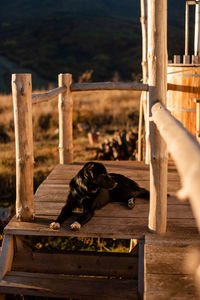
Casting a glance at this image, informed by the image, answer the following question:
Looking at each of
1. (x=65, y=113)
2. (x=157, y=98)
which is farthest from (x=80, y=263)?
(x=65, y=113)

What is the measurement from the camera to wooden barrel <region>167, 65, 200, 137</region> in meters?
4.50

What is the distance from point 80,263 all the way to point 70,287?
312 millimetres

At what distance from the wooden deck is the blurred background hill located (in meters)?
21.2

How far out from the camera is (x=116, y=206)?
3.36m

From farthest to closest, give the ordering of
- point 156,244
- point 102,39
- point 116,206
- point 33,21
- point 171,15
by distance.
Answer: point 171,15
point 33,21
point 102,39
point 116,206
point 156,244

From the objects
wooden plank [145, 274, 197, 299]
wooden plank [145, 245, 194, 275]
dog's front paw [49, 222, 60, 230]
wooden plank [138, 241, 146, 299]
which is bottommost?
wooden plank [138, 241, 146, 299]

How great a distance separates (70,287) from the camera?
2.65 meters

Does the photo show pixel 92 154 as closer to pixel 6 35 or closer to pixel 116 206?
pixel 116 206

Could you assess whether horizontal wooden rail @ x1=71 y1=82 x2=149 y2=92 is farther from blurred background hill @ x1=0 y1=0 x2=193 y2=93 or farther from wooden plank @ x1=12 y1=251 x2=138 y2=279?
blurred background hill @ x1=0 y1=0 x2=193 y2=93

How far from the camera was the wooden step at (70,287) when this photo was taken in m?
2.57

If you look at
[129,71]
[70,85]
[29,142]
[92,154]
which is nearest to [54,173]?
[70,85]

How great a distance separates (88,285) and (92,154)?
5.18 metres

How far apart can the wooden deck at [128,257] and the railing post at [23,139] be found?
0.57 feet

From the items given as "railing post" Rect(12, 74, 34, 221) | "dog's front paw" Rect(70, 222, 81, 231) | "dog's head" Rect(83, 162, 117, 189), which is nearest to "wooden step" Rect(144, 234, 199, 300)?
"dog's front paw" Rect(70, 222, 81, 231)
